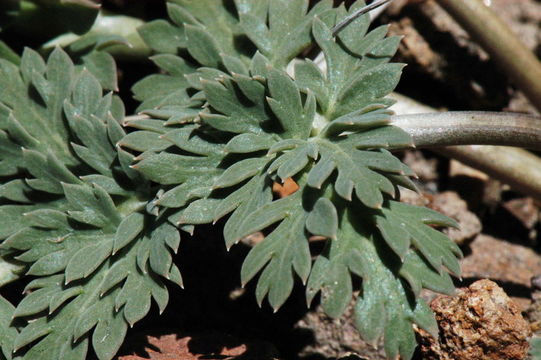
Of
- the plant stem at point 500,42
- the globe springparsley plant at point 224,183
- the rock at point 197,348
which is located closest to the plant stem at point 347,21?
the globe springparsley plant at point 224,183

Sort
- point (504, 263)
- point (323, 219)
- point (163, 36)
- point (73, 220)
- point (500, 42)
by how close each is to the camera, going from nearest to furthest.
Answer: point (323, 219), point (73, 220), point (163, 36), point (500, 42), point (504, 263)

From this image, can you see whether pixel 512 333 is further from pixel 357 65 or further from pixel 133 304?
pixel 133 304

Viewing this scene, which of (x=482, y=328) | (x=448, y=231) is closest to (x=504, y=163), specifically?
(x=448, y=231)

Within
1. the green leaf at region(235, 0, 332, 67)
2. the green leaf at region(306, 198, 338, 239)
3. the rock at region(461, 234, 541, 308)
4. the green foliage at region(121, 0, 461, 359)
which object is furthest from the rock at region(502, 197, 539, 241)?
the green leaf at region(306, 198, 338, 239)

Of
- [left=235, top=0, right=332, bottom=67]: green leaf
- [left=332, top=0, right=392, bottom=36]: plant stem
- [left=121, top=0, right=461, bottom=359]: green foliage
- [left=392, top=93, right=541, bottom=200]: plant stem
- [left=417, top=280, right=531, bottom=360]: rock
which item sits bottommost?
[left=417, top=280, right=531, bottom=360]: rock

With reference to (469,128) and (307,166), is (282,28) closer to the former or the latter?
(307,166)

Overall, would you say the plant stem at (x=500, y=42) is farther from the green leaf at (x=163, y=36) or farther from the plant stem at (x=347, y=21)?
the green leaf at (x=163, y=36)

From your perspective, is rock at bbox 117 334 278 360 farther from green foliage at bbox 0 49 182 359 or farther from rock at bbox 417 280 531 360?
rock at bbox 417 280 531 360
